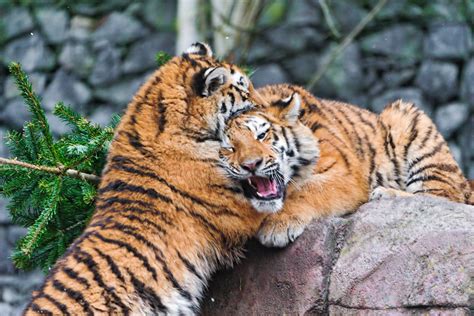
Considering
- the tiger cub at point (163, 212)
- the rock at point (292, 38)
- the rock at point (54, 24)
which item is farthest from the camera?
the rock at point (54, 24)

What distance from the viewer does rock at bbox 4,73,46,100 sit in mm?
9852

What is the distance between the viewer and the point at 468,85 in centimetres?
912

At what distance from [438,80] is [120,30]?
3.47 m

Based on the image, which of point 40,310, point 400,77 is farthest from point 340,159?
point 400,77

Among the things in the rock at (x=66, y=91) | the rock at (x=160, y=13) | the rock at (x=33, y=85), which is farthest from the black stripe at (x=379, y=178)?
the rock at (x=33, y=85)

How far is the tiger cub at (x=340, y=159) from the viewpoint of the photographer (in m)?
4.07

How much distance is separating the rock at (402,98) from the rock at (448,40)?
43 centimetres

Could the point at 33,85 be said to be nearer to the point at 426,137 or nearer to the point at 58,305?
the point at 426,137

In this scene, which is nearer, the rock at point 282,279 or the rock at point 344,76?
the rock at point 282,279

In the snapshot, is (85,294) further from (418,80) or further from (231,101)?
(418,80)

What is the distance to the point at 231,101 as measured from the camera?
422 cm

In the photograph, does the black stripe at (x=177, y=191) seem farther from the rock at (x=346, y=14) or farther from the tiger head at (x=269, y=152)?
the rock at (x=346, y=14)

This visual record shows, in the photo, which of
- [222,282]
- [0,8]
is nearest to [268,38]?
[0,8]

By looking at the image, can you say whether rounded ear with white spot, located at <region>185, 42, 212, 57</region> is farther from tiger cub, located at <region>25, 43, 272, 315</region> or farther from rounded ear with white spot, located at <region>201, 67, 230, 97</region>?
rounded ear with white spot, located at <region>201, 67, 230, 97</region>
